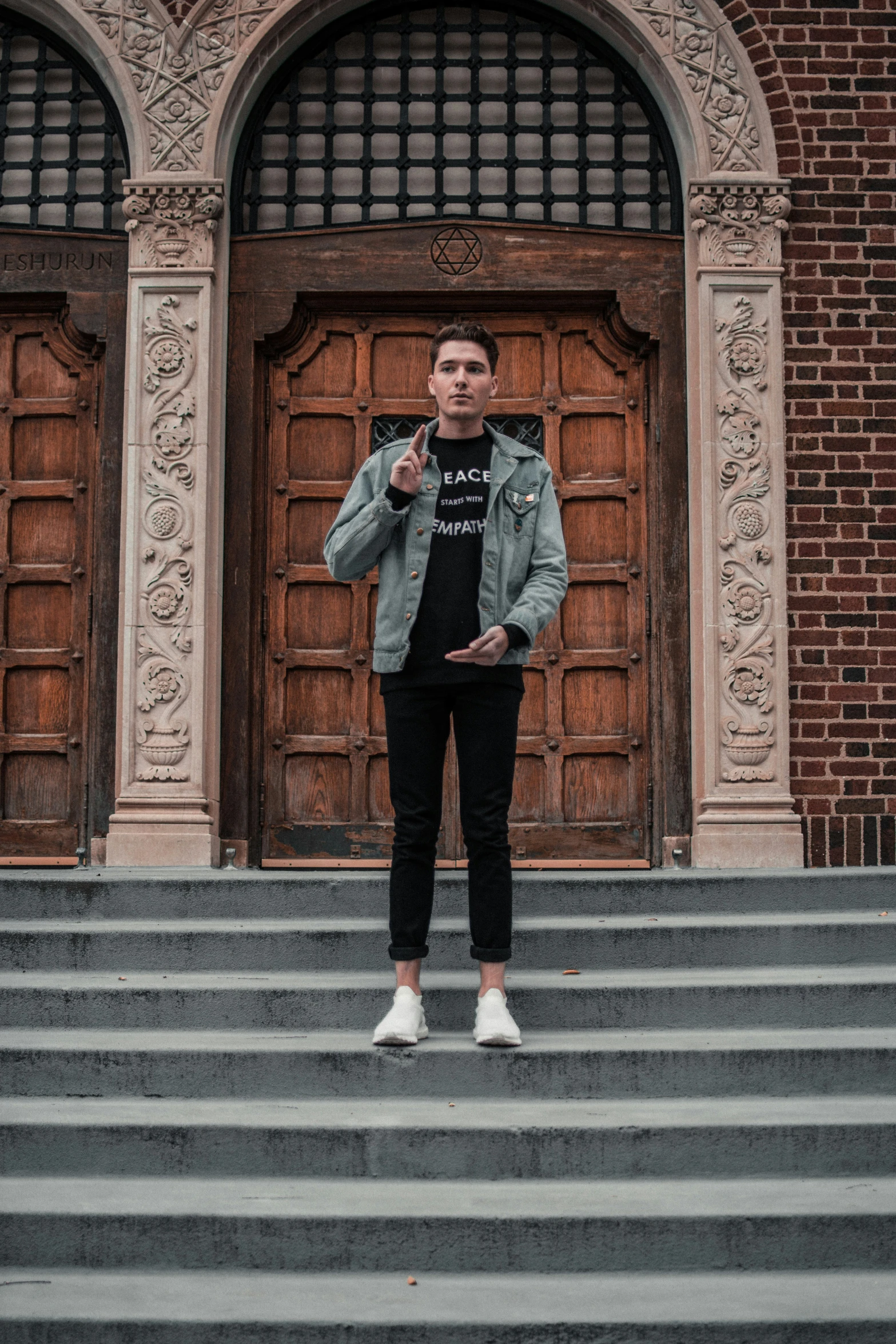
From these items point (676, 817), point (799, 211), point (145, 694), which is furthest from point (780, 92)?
point (145, 694)

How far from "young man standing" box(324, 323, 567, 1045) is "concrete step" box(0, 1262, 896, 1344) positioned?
91cm

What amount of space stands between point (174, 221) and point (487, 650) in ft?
13.5

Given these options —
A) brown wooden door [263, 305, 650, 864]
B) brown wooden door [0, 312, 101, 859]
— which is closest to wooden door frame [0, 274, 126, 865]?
brown wooden door [0, 312, 101, 859]

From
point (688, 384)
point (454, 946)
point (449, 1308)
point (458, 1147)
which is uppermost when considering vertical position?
point (688, 384)

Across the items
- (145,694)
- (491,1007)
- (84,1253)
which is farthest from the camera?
(145,694)

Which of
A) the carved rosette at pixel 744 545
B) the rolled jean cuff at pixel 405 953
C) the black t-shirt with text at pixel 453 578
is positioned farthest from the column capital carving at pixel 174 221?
the rolled jean cuff at pixel 405 953

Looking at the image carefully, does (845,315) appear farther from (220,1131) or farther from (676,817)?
(220,1131)

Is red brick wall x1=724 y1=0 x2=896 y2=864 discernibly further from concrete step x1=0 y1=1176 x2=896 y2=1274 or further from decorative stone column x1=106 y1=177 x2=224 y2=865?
concrete step x1=0 y1=1176 x2=896 y2=1274

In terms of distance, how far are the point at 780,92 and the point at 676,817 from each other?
3854 mm

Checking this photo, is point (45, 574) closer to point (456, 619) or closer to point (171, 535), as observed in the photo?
point (171, 535)

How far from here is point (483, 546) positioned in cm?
445

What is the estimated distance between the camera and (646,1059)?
436 cm

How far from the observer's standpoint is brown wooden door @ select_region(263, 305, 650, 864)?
7.36m

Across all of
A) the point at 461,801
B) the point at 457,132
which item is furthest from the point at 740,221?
the point at 461,801
